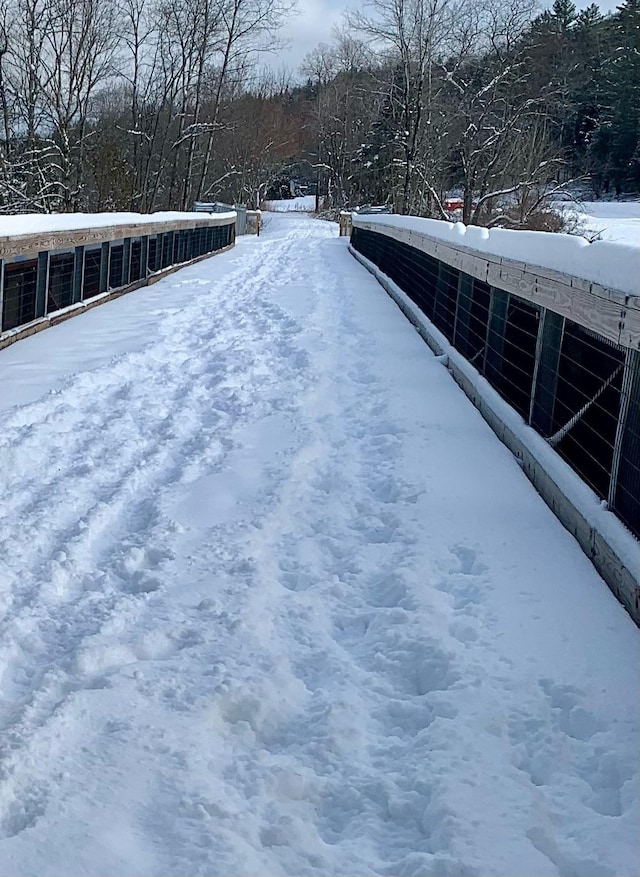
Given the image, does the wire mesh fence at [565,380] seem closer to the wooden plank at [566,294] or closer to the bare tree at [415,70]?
the wooden plank at [566,294]

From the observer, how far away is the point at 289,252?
23.2 meters

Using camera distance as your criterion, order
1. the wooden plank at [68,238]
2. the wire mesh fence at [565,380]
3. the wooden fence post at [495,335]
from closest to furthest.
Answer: the wire mesh fence at [565,380] < the wooden fence post at [495,335] < the wooden plank at [68,238]

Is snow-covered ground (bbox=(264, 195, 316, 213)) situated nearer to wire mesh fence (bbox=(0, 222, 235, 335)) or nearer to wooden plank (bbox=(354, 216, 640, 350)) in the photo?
wire mesh fence (bbox=(0, 222, 235, 335))

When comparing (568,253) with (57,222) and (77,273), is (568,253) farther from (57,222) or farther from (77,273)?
(77,273)

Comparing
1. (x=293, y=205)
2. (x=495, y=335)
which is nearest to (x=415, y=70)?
(x=495, y=335)

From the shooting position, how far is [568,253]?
437cm

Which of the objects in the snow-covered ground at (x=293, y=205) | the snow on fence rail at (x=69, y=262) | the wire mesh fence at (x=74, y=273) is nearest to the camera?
the snow on fence rail at (x=69, y=262)

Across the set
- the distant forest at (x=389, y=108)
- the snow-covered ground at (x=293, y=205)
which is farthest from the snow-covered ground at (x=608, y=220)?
the snow-covered ground at (x=293, y=205)

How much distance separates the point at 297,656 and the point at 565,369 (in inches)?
88.5

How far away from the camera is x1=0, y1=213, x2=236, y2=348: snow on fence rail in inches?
294

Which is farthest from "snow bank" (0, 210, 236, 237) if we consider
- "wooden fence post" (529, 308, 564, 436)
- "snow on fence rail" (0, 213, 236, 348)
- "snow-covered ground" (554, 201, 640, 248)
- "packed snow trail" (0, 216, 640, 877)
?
"snow-covered ground" (554, 201, 640, 248)

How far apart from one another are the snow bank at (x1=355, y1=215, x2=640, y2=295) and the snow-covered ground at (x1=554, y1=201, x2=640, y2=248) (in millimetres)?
4143

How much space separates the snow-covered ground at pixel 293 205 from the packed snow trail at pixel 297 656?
60.5m

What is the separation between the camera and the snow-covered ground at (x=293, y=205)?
65.4 meters
